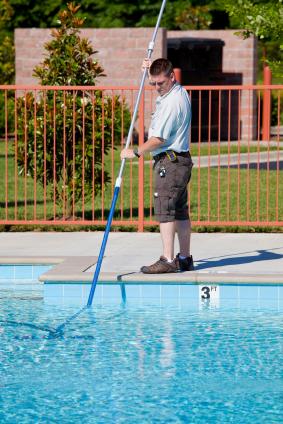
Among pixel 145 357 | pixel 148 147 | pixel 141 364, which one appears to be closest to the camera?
pixel 141 364

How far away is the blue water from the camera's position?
6512mm

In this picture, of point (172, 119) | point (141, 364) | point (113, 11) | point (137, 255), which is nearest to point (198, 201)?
point (137, 255)

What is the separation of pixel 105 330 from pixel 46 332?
425 millimetres

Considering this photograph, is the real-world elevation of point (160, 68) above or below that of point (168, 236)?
above

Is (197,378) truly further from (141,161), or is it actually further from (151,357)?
(141,161)

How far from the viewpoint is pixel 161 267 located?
9828 millimetres

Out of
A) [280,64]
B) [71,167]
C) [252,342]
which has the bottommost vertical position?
[252,342]

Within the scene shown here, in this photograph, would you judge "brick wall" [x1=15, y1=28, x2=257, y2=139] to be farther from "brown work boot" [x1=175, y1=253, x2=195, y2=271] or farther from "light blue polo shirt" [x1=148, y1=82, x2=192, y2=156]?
"light blue polo shirt" [x1=148, y1=82, x2=192, y2=156]

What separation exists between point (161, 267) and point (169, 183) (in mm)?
685

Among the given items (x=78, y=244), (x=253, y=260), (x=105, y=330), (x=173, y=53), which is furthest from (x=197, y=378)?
(x=173, y=53)

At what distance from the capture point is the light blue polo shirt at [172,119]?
31.1 feet

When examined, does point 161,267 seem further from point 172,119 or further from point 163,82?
point 163,82

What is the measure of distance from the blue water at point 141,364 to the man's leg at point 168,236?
18.7 inches

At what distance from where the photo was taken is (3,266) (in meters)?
10.6
